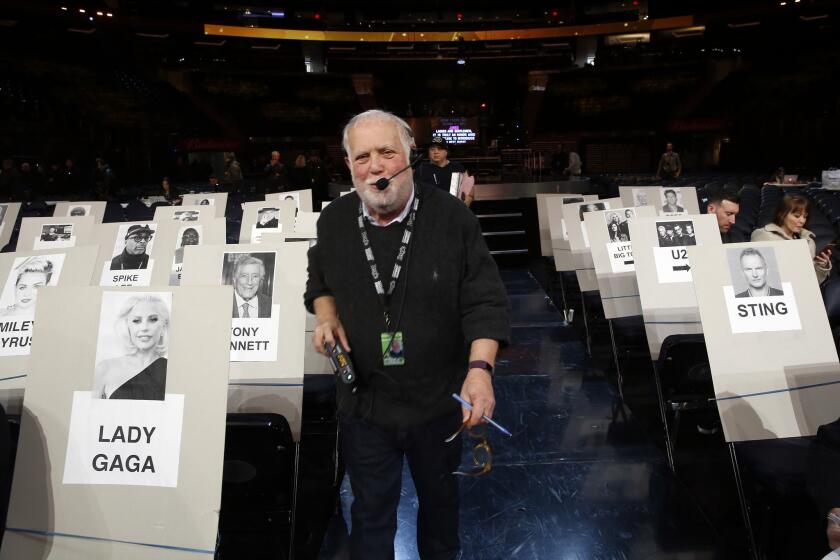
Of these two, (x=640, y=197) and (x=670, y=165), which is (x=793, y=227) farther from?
(x=670, y=165)

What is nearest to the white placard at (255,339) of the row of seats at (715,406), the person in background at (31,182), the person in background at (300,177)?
the row of seats at (715,406)

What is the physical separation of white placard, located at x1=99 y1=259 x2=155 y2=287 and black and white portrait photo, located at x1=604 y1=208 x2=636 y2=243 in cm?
287

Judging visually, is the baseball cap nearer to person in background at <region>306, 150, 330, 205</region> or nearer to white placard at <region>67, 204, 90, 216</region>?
white placard at <region>67, 204, 90, 216</region>

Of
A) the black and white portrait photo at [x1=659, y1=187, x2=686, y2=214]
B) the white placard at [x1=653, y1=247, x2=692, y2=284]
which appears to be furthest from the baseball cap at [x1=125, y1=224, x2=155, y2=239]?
the black and white portrait photo at [x1=659, y1=187, x2=686, y2=214]

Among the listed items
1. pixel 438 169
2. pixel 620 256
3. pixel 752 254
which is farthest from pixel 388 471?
pixel 438 169

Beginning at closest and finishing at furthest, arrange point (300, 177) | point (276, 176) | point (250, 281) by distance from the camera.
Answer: point (250, 281)
point (276, 176)
point (300, 177)

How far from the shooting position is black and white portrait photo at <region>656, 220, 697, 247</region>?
3.32 meters

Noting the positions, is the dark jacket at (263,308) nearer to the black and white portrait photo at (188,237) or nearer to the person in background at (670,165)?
the black and white portrait photo at (188,237)

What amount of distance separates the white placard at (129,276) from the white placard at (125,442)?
1574mm

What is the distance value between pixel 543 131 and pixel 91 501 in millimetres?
23087

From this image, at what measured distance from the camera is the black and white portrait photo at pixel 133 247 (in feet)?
10.5

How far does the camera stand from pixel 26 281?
254 cm

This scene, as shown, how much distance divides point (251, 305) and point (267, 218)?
2106 millimetres

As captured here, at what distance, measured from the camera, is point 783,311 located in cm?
237
